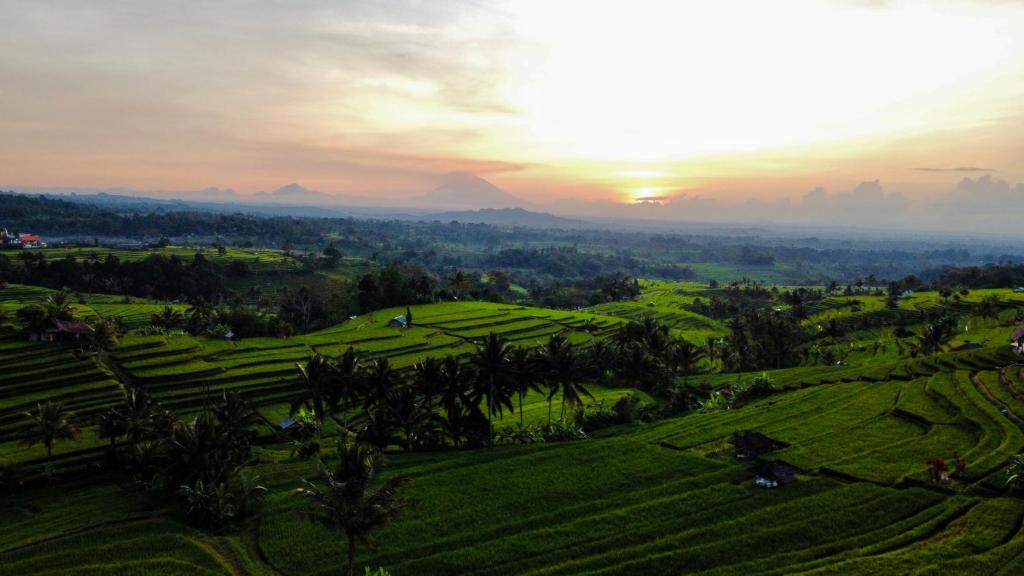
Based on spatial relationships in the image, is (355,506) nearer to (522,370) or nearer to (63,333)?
(522,370)

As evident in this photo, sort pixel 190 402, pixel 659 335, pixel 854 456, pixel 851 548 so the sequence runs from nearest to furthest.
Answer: pixel 851 548, pixel 854 456, pixel 190 402, pixel 659 335

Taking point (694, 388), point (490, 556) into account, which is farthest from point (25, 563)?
point (694, 388)

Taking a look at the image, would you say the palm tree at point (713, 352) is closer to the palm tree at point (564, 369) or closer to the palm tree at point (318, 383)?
the palm tree at point (564, 369)

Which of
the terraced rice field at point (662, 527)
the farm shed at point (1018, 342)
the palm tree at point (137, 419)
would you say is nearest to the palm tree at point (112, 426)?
the palm tree at point (137, 419)

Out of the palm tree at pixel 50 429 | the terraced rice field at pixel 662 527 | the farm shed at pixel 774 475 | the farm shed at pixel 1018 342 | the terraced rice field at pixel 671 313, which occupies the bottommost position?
the terraced rice field at pixel 671 313

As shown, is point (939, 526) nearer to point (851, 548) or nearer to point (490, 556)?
point (851, 548)

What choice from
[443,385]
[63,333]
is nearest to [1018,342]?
[443,385]
